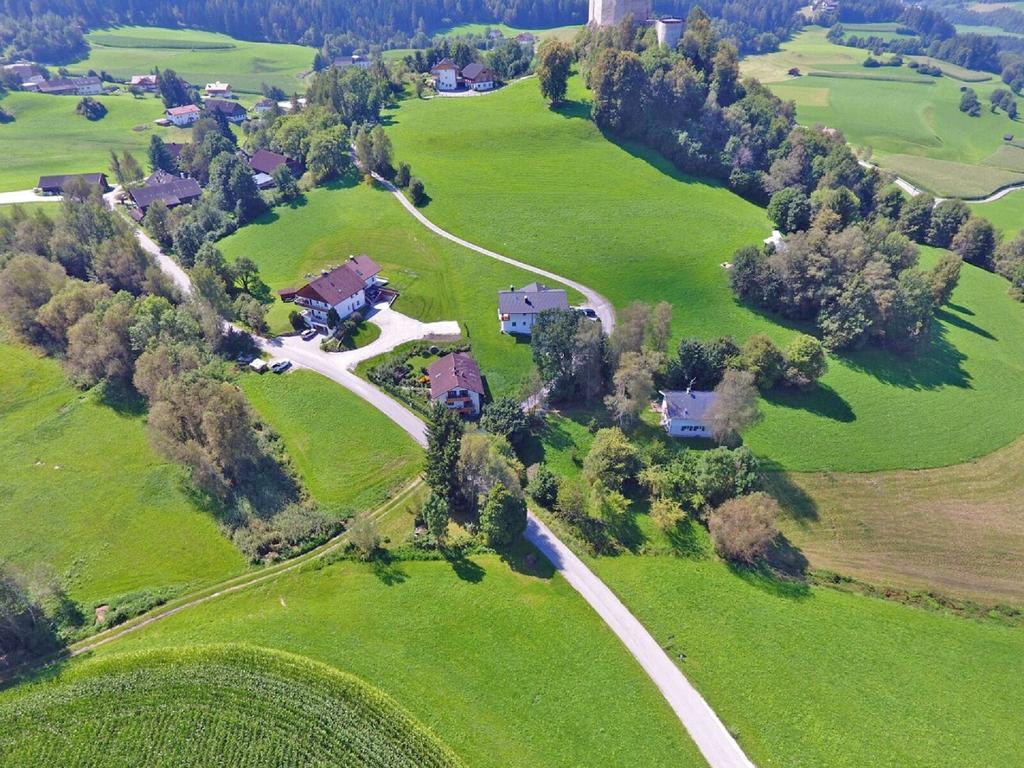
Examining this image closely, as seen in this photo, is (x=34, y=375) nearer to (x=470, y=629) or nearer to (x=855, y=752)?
(x=470, y=629)

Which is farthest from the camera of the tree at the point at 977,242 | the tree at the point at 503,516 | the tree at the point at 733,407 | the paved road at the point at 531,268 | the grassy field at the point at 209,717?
the tree at the point at 977,242

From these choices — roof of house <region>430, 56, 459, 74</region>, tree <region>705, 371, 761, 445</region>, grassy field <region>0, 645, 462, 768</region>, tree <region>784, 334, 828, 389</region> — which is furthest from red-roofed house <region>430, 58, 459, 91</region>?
grassy field <region>0, 645, 462, 768</region>

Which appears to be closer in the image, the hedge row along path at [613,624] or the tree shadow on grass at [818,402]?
the hedge row along path at [613,624]

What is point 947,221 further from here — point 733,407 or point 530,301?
point 530,301

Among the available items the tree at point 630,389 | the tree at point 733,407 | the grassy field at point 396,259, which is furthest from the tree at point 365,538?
the tree at point 733,407

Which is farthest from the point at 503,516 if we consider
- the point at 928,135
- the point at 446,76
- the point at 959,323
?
the point at 928,135

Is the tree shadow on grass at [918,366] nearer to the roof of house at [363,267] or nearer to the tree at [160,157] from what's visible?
the roof of house at [363,267]

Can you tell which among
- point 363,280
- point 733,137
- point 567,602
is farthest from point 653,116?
point 567,602
